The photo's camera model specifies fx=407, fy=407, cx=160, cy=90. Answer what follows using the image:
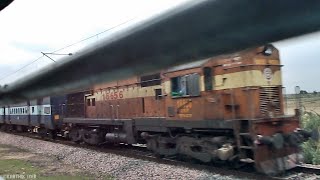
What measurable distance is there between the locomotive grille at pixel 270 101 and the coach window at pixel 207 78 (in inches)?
54.2

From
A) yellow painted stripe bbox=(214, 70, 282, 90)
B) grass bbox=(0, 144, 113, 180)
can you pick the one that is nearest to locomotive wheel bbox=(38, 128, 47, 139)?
grass bbox=(0, 144, 113, 180)

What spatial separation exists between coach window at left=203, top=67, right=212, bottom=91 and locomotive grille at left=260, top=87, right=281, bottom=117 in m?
1.38

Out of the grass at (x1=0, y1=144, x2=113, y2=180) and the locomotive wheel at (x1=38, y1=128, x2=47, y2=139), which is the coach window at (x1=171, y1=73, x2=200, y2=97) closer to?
the grass at (x1=0, y1=144, x2=113, y2=180)

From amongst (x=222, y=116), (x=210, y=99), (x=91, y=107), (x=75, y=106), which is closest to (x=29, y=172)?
(x=210, y=99)

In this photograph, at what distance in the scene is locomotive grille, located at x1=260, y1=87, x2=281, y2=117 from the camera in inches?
405

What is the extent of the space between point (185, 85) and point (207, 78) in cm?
88

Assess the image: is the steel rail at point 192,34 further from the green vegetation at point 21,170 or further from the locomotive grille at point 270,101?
the locomotive grille at point 270,101

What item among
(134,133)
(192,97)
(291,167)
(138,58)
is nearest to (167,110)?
(192,97)

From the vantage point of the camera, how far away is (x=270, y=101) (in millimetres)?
10461

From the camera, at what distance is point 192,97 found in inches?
446

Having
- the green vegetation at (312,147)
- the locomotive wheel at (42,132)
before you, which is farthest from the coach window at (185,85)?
the locomotive wheel at (42,132)

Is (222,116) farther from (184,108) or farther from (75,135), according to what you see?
(75,135)

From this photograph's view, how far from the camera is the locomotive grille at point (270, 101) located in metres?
10.3

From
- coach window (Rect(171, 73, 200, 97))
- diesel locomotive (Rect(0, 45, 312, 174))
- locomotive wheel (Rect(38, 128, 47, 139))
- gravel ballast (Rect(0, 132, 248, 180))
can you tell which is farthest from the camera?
locomotive wheel (Rect(38, 128, 47, 139))
